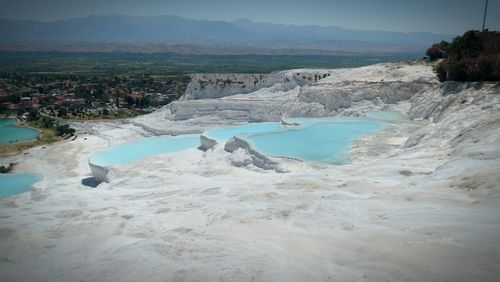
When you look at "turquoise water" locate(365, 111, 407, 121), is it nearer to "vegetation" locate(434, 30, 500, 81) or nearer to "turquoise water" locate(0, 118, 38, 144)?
"vegetation" locate(434, 30, 500, 81)

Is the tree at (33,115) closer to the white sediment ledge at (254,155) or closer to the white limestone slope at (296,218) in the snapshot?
the white limestone slope at (296,218)

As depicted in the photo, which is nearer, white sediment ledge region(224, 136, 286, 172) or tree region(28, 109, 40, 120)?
white sediment ledge region(224, 136, 286, 172)

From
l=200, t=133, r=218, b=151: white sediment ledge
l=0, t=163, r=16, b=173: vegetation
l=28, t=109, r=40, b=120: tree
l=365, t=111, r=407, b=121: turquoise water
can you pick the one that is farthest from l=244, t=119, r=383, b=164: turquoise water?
l=28, t=109, r=40, b=120: tree

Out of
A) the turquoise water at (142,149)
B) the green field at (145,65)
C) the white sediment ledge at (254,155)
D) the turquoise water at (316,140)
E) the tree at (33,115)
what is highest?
the green field at (145,65)

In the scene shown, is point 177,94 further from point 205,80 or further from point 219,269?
point 219,269

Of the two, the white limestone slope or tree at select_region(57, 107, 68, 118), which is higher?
the white limestone slope

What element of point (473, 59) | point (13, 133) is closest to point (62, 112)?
point (13, 133)

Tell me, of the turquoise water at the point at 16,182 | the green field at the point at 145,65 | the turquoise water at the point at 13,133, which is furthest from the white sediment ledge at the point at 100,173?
the green field at the point at 145,65
